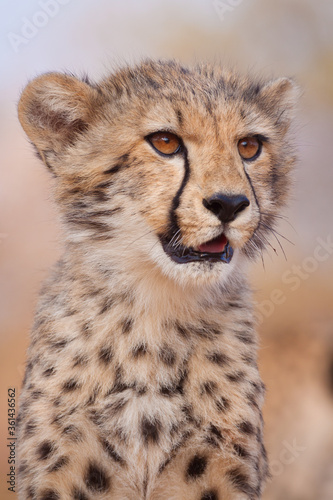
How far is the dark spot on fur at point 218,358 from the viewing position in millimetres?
1897

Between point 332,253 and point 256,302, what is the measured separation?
156 cm

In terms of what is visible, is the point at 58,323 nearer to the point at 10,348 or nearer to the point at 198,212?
the point at 198,212

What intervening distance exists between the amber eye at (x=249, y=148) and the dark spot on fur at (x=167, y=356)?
62 cm

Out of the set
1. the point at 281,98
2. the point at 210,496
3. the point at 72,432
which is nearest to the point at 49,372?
the point at 72,432

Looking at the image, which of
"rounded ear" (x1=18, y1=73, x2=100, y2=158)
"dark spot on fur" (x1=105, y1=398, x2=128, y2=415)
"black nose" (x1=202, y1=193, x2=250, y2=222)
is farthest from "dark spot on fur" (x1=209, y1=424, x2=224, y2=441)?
"rounded ear" (x1=18, y1=73, x2=100, y2=158)

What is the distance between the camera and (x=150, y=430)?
180cm

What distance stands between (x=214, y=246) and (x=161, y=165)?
0.27 m

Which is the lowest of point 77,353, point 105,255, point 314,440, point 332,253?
point 314,440

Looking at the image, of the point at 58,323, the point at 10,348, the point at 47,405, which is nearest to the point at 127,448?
the point at 47,405

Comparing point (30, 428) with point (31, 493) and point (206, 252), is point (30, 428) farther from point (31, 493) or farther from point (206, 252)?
point (206, 252)

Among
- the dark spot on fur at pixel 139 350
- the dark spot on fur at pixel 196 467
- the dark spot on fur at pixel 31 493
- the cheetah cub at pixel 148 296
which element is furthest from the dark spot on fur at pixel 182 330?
the dark spot on fur at pixel 31 493

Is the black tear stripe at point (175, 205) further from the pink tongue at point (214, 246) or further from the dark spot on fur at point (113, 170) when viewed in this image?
the dark spot on fur at point (113, 170)

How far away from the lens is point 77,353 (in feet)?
6.15

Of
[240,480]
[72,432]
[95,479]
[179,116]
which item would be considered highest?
[179,116]
